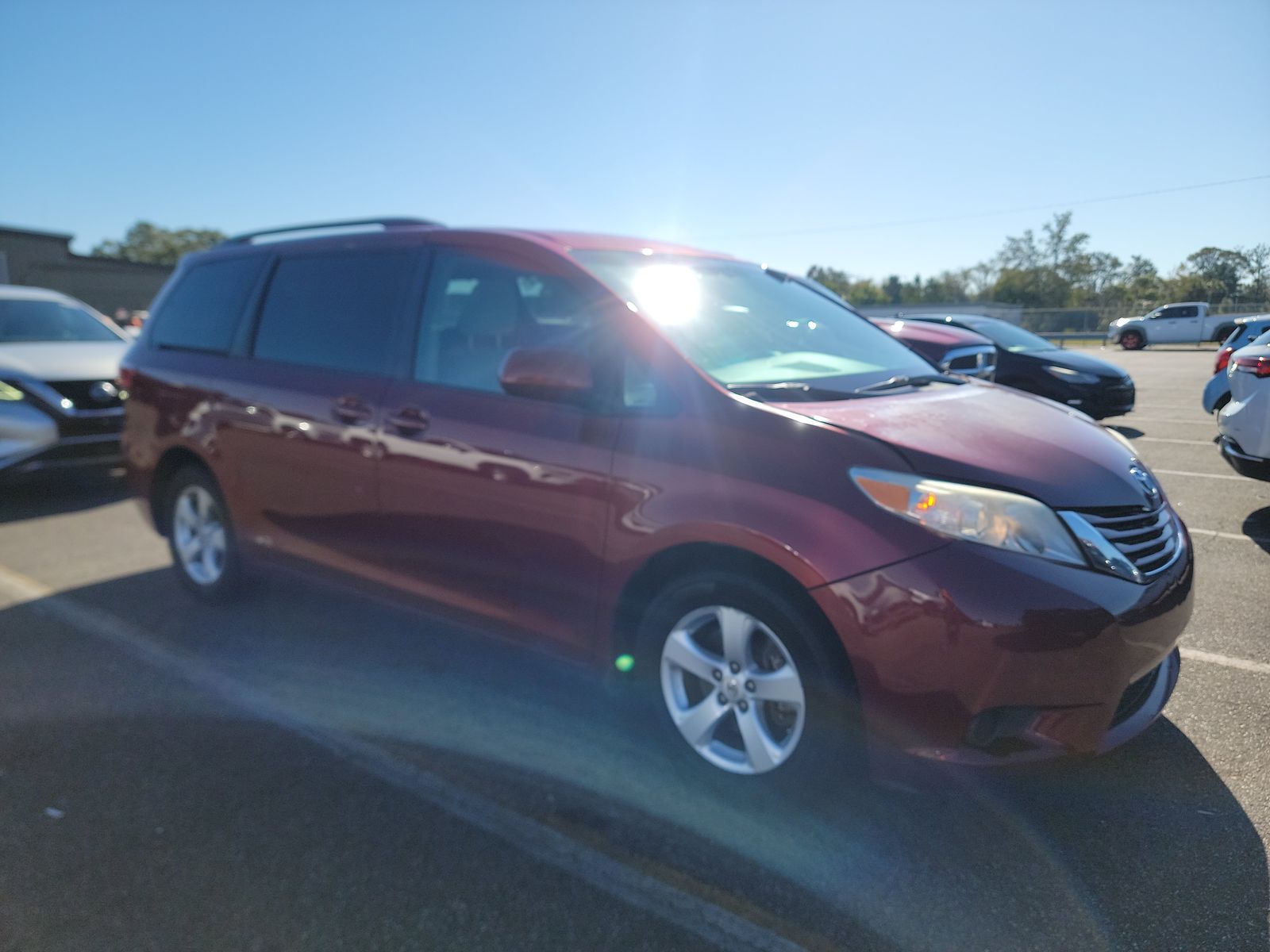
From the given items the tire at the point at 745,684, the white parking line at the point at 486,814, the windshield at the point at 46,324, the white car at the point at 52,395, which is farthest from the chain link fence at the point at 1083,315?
the windshield at the point at 46,324

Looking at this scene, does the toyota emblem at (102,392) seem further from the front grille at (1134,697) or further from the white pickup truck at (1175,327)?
the white pickup truck at (1175,327)

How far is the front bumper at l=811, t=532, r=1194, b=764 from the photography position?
2150mm

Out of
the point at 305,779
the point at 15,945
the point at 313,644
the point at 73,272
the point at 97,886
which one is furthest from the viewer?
the point at 73,272

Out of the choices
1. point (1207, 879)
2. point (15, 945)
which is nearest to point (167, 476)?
point (15, 945)

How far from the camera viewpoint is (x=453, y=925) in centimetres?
216

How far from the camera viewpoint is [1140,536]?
8.15 feet

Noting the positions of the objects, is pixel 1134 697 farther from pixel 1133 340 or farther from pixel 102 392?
pixel 1133 340

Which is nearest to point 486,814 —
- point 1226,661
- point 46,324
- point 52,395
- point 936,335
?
point 1226,661

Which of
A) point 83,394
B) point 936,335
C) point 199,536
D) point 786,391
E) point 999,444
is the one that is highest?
point 786,391

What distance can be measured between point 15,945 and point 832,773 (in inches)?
84.1

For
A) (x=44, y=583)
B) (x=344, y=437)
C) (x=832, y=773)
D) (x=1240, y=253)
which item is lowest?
(x=44, y=583)

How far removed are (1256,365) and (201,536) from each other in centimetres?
639

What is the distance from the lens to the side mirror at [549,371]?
9.03ft

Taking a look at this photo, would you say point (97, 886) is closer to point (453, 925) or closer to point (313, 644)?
point (453, 925)
